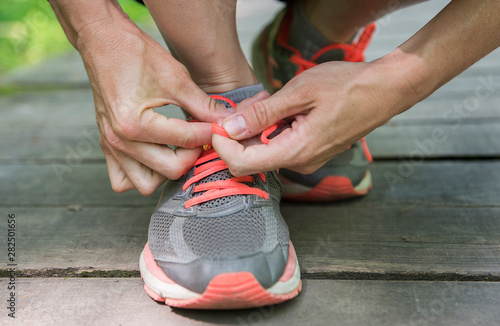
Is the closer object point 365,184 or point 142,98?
point 142,98

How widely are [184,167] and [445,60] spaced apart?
0.46 metres

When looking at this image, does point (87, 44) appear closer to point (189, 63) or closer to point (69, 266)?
point (189, 63)

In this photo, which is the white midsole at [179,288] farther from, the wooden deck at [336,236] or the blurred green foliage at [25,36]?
the blurred green foliage at [25,36]

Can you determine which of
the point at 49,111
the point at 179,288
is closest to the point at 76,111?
the point at 49,111

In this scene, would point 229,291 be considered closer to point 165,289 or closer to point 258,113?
point 165,289

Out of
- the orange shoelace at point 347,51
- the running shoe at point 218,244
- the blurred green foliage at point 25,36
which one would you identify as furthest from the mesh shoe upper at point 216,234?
the blurred green foliage at point 25,36

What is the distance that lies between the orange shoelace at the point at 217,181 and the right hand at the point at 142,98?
0.02 meters

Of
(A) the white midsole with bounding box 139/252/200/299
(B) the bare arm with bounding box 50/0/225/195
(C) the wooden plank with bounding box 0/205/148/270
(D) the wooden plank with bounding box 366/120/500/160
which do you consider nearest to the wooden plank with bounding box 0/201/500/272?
(C) the wooden plank with bounding box 0/205/148/270

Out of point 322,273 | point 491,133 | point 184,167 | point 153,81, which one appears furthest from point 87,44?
point 491,133

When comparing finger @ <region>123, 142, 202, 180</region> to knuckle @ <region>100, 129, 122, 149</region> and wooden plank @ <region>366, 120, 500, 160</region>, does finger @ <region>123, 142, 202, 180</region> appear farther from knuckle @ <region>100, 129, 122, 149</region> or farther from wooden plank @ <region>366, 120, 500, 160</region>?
wooden plank @ <region>366, 120, 500, 160</region>

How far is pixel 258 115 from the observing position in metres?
0.71

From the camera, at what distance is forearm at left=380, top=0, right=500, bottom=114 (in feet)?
2.15

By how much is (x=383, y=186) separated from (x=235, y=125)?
20.5 inches

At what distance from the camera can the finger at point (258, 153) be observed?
27.4 inches
